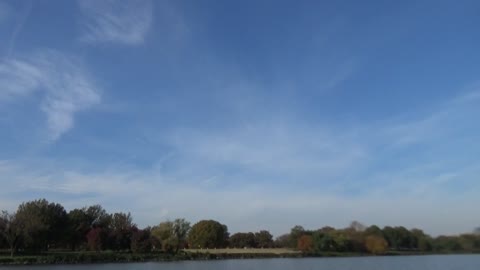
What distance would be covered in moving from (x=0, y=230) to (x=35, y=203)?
901 centimetres

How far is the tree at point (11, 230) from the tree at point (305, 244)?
77.6 meters

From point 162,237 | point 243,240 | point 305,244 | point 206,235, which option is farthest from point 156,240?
point 243,240

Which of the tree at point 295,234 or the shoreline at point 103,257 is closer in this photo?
the shoreline at point 103,257

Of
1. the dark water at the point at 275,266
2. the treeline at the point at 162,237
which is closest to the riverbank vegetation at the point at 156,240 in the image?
the treeline at the point at 162,237

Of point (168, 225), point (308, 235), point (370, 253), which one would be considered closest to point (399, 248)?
point (370, 253)

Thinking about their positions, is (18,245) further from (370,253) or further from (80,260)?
(370,253)

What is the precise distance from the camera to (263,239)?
6452 inches

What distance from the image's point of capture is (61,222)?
285ft

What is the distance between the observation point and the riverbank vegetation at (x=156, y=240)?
73438 mm

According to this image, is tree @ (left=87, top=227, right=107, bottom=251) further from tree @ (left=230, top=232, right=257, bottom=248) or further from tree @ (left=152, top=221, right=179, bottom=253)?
tree @ (left=230, top=232, right=257, bottom=248)

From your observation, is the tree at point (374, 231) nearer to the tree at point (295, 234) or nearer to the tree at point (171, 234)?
the tree at point (295, 234)

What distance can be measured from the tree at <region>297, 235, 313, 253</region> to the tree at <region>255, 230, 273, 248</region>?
3213 centimetres

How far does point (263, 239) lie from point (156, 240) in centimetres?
7215

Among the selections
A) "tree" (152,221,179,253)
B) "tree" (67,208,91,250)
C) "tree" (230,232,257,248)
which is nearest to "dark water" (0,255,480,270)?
"tree" (152,221,179,253)
